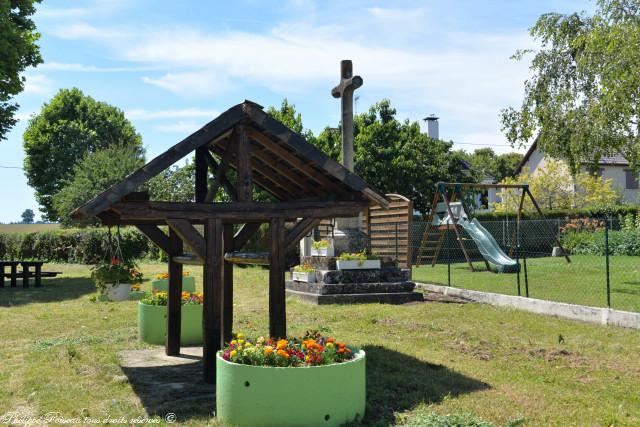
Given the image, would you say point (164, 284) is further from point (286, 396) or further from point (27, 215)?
point (27, 215)

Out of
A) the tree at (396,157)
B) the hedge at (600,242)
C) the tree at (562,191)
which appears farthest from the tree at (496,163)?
the hedge at (600,242)

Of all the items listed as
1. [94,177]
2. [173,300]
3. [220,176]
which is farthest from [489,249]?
[94,177]

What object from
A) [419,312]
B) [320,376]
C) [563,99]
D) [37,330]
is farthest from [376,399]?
[563,99]

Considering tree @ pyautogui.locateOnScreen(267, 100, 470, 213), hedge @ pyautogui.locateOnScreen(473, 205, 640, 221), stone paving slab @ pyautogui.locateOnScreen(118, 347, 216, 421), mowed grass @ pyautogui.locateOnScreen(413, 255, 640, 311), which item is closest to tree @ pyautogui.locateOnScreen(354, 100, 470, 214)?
tree @ pyautogui.locateOnScreen(267, 100, 470, 213)

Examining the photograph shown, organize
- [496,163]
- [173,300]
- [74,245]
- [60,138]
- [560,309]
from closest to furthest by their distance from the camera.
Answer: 1. [173,300]
2. [560,309]
3. [74,245]
4. [60,138]
5. [496,163]

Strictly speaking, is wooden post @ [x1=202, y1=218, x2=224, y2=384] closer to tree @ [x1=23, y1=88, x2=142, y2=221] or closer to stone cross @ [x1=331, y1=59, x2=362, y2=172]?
stone cross @ [x1=331, y1=59, x2=362, y2=172]

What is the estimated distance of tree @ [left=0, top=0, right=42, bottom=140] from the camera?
2056cm

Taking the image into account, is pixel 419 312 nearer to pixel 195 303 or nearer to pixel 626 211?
pixel 195 303

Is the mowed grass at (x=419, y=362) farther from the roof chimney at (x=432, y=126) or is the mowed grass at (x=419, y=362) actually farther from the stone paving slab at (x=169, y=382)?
the roof chimney at (x=432, y=126)

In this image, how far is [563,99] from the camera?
2250 centimetres

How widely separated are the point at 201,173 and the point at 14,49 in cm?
1560

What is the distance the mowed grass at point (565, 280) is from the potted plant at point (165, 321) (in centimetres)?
794

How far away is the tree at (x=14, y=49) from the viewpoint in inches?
810

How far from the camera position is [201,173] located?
8695 mm
